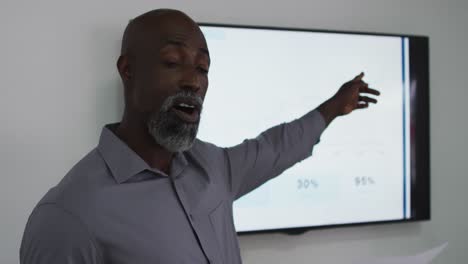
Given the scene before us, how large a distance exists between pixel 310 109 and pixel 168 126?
1047 millimetres

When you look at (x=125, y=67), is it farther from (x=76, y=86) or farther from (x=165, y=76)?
(x=76, y=86)

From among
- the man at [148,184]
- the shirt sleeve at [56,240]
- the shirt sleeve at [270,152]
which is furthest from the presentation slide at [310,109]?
the shirt sleeve at [56,240]

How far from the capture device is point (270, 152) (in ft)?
4.41

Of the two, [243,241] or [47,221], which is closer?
[47,221]

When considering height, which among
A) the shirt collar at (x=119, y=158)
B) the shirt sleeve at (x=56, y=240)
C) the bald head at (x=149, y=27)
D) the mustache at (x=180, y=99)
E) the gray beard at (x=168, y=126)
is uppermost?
the bald head at (x=149, y=27)

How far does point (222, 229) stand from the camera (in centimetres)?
116

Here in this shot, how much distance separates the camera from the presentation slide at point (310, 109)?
71.5 inches

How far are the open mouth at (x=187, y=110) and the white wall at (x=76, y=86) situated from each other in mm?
753

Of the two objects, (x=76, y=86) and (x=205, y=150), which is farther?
(x=76, y=86)

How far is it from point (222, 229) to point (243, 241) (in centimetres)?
77

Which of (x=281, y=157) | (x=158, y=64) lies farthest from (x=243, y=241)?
(x=158, y=64)

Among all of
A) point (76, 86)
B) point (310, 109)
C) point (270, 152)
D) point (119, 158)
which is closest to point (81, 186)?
point (119, 158)

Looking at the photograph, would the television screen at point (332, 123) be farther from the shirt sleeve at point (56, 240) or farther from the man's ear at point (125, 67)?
the shirt sleeve at point (56, 240)

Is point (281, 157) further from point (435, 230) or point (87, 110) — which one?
point (435, 230)
